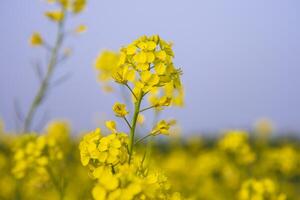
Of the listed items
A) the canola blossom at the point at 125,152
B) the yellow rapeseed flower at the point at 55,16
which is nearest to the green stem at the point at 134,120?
the canola blossom at the point at 125,152

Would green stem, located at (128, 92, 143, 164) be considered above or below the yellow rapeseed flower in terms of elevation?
below

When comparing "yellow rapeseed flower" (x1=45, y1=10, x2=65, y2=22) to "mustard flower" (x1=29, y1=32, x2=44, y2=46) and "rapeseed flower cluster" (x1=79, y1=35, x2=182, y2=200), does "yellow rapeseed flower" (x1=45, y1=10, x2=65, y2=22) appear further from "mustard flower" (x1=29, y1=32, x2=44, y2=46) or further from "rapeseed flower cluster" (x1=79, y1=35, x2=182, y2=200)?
"rapeseed flower cluster" (x1=79, y1=35, x2=182, y2=200)

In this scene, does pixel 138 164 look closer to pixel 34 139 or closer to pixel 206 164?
pixel 34 139

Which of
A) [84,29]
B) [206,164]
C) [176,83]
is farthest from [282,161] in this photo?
[176,83]

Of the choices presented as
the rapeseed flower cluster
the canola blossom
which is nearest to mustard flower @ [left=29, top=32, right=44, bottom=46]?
the canola blossom

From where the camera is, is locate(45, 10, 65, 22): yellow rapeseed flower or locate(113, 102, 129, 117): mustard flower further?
locate(45, 10, 65, 22): yellow rapeseed flower

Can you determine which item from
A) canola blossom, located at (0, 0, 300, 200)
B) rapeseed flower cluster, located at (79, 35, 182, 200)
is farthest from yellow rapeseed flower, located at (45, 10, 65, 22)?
rapeseed flower cluster, located at (79, 35, 182, 200)

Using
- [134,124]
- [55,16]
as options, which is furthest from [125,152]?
[55,16]

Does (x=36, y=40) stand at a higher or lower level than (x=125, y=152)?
higher

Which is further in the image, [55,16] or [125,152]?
[55,16]

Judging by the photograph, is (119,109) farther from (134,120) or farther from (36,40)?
(36,40)

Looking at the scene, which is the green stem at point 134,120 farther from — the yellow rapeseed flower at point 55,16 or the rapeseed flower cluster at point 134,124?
the yellow rapeseed flower at point 55,16

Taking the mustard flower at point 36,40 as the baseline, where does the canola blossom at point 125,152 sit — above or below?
below
